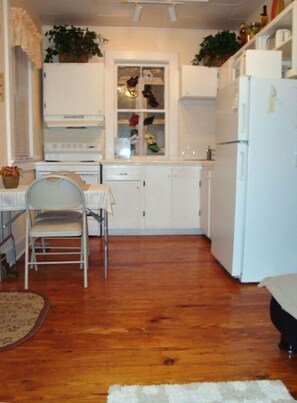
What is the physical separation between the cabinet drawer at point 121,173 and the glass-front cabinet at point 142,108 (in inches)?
23.6

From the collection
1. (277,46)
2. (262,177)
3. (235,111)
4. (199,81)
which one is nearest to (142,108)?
(199,81)

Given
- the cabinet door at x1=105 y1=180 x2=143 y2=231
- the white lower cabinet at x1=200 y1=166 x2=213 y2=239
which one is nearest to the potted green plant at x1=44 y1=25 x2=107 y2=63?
the cabinet door at x1=105 y1=180 x2=143 y2=231

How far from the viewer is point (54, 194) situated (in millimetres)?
2670

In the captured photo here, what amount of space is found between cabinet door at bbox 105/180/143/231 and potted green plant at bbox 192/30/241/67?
182cm

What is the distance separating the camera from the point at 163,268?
3311mm

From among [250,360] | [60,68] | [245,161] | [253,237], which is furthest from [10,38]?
[250,360]

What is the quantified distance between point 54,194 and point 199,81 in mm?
2856

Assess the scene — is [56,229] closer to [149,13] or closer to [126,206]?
[126,206]

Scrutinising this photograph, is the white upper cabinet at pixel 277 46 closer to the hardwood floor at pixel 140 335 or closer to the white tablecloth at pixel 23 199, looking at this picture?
the white tablecloth at pixel 23 199

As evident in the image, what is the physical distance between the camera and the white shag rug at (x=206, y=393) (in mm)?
1484

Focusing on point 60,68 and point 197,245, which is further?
point 60,68

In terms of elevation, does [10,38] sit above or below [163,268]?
above

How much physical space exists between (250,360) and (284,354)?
195 millimetres

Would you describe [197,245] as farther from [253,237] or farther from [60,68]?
[60,68]
